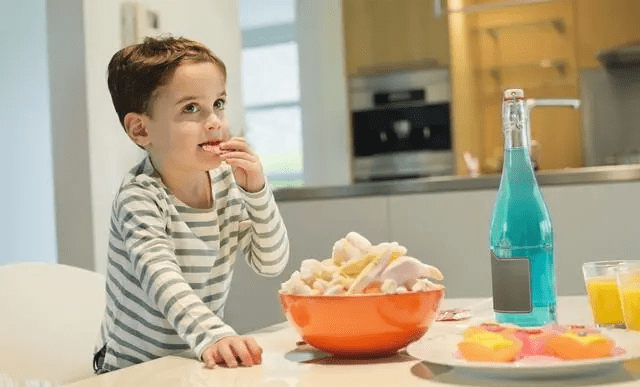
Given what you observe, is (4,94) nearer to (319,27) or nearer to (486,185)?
(319,27)

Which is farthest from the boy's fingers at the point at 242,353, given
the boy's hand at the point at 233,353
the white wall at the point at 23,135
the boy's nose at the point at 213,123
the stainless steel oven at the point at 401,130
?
the stainless steel oven at the point at 401,130

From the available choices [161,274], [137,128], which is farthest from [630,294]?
[137,128]

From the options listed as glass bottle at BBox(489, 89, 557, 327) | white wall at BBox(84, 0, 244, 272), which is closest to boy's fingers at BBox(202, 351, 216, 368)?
glass bottle at BBox(489, 89, 557, 327)

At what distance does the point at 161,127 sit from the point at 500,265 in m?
0.55

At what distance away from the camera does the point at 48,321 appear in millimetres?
1317

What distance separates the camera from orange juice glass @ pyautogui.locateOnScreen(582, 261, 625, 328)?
1047 mm

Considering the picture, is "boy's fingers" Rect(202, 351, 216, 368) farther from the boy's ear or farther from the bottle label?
the boy's ear

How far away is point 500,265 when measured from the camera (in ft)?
3.21

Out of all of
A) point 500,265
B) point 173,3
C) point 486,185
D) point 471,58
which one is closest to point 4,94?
point 173,3

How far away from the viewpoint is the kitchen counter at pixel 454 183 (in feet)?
7.86

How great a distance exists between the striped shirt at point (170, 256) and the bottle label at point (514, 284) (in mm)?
322

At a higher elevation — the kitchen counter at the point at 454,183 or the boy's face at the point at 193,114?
the boy's face at the point at 193,114

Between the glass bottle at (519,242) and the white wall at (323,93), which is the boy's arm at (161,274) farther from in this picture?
the white wall at (323,93)

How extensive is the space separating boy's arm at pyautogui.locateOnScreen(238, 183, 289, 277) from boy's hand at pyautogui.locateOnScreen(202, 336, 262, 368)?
0.43 metres
